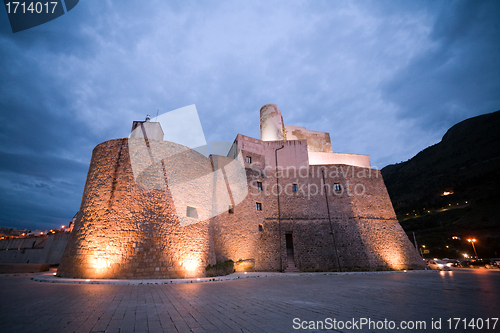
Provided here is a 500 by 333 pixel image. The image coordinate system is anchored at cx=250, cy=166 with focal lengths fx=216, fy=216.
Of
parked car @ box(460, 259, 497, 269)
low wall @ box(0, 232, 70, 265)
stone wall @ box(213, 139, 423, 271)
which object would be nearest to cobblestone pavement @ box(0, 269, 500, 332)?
stone wall @ box(213, 139, 423, 271)

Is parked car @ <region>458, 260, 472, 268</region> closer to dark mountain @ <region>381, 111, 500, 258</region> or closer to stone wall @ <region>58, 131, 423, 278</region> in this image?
stone wall @ <region>58, 131, 423, 278</region>

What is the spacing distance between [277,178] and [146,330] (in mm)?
18843

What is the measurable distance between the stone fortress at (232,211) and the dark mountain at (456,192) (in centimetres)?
2638

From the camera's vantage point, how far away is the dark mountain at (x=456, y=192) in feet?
116

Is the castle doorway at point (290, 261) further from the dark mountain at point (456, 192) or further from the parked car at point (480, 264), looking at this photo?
the dark mountain at point (456, 192)

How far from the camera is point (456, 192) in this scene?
157ft

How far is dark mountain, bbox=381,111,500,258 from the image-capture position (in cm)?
3534

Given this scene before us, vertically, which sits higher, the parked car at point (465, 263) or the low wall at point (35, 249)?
the low wall at point (35, 249)

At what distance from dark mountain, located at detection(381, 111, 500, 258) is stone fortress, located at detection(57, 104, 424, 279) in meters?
26.4

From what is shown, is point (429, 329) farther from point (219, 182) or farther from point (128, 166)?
point (219, 182)

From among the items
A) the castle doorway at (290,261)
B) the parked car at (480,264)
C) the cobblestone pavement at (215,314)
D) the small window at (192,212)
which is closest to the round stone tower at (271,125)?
the castle doorway at (290,261)

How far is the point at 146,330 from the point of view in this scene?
2.99 meters

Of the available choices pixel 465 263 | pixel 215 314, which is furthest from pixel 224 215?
pixel 465 263

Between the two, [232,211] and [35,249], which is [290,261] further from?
[35,249]
